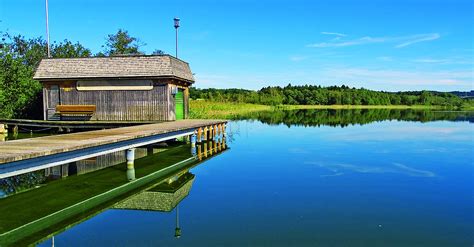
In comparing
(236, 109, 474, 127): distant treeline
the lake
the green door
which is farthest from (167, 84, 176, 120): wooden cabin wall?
(236, 109, 474, 127): distant treeline

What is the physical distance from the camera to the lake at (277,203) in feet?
19.8

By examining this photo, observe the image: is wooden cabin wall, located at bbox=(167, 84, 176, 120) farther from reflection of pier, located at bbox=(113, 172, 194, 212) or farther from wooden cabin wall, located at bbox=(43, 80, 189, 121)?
reflection of pier, located at bbox=(113, 172, 194, 212)

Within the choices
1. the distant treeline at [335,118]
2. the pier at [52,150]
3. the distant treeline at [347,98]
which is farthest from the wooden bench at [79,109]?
the distant treeline at [347,98]

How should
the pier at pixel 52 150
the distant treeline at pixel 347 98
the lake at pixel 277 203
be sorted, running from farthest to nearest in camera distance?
the distant treeline at pixel 347 98 → the pier at pixel 52 150 → the lake at pixel 277 203

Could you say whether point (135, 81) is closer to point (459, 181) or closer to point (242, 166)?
point (242, 166)

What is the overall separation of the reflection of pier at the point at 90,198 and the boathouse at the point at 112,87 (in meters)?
7.67

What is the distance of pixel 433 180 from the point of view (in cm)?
1032

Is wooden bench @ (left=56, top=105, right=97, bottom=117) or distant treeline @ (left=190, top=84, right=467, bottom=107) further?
distant treeline @ (left=190, top=84, right=467, bottom=107)

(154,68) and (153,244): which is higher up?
(154,68)

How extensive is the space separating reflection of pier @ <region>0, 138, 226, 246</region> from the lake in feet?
0.12

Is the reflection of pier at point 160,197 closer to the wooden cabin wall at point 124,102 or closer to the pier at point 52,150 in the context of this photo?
the pier at point 52,150

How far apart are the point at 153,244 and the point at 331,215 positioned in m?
3.16

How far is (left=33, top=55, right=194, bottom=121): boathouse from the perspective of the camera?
19.4 m

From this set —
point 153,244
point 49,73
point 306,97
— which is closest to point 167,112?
point 49,73
